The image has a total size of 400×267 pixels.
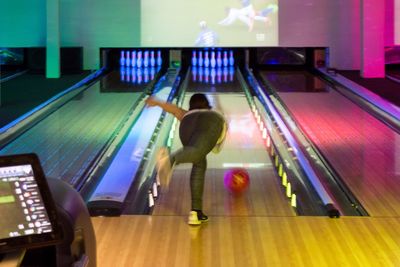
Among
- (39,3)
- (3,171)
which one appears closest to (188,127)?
(3,171)

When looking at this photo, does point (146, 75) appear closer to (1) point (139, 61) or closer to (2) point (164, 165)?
(1) point (139, 61)

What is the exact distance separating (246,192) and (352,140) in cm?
177

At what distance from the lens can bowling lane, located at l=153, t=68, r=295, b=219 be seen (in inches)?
159

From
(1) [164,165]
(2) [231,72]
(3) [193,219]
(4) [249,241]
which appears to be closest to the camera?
(4) [249,241]

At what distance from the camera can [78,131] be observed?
6125mm

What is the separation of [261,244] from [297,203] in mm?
991

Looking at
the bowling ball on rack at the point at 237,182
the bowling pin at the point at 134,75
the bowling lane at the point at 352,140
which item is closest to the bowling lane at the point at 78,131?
the bowling pin at the point at 134,75

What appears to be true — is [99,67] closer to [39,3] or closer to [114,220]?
[39,3]

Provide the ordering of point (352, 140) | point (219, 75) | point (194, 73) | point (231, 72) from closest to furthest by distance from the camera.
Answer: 1. point (352, 140)
2. point (219, 75)
3. point (194, 73)
4. point (231, 72)

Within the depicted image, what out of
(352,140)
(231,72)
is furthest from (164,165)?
(231,72)

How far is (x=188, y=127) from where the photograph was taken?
360 centimetres

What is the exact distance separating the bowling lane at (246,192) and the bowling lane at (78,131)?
30.2 inches

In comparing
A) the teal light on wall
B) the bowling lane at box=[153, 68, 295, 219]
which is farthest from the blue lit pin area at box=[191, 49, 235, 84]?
the bowling lane at box=[153, 68, 295, 219]

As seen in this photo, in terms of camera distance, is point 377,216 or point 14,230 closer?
point 14,230
